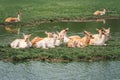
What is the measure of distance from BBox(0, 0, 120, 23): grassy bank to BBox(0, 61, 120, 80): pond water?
15.5 metres

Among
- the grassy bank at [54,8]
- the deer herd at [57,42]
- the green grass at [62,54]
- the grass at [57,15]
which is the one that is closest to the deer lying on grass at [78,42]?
the deer herd at [57,42]

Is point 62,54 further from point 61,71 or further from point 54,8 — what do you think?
point 54,8

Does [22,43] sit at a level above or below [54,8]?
below

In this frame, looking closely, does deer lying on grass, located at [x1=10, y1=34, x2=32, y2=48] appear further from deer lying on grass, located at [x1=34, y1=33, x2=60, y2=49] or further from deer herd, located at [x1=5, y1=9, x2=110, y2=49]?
deer lying on grass, located at [x1=34, y1=33, x2=60, y2=49]

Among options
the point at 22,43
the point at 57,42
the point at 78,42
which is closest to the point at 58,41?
the point at 57,42

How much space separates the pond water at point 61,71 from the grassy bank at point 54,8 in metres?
15.5

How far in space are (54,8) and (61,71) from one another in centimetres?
2326

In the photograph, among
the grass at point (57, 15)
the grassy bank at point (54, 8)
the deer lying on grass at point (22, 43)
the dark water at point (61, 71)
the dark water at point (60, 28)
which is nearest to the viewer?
the dark water at point (61, 71)

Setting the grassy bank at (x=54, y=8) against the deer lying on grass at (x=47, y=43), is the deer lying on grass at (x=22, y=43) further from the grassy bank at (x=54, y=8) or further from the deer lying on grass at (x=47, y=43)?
the grassy bank at (x=54, y=8)

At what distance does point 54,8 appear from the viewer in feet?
158

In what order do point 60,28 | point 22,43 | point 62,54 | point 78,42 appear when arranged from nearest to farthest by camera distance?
point 62,54
point 22,43
point 78,42
point 60,28

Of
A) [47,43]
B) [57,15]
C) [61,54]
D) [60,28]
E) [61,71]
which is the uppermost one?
[57,15]

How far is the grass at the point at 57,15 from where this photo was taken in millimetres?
27828

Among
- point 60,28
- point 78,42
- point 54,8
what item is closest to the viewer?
point 78,42
